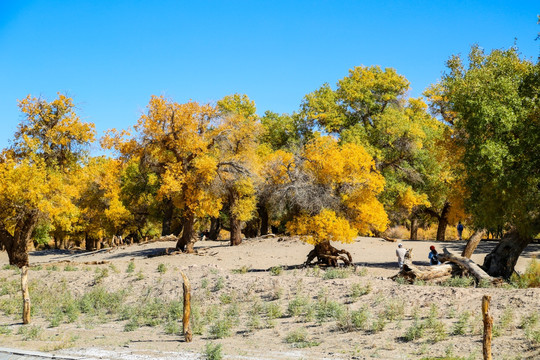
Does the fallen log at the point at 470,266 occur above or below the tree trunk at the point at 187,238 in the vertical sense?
below

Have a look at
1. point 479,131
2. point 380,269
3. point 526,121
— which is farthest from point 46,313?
point 526,121

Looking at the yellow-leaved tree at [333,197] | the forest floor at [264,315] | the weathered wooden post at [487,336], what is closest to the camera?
the weathered wooden post at [487,336]

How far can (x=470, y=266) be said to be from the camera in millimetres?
19750

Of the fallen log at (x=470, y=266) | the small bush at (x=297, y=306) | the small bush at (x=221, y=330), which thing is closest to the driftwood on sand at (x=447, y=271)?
the fallen log at (x=470, y=266)

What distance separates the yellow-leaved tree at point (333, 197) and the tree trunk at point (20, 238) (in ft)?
48.4

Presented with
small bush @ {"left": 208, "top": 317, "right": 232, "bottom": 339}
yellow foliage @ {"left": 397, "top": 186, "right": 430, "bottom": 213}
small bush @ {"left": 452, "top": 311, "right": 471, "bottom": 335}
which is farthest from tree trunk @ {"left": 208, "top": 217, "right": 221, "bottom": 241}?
small bush @ {"left": 452, "top": 311, "right": 471, "bottom": 335}

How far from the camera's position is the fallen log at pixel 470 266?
62.7 feet

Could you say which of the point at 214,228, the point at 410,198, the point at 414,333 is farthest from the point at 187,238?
the point at 414,333

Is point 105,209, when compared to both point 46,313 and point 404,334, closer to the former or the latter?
point 46,313

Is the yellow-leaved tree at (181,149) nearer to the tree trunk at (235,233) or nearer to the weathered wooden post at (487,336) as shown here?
the tree trunk at (235,233)

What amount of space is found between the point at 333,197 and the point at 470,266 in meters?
6.85

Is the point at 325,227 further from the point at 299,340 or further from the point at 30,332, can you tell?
the point at 30,332

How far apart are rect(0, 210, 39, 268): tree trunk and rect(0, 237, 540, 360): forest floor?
333cm

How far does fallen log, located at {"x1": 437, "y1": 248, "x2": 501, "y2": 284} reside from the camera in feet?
62.7
